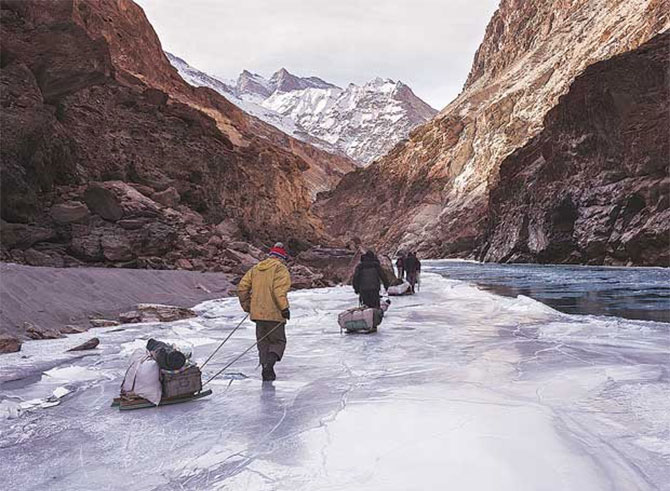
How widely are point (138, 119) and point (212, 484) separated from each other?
27848mm

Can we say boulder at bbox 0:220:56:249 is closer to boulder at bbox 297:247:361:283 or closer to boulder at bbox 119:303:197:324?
boulder at bbox 119:303:197:324

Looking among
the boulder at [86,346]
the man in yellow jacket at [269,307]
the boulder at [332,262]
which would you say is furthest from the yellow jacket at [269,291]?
the boulder at [332,262]

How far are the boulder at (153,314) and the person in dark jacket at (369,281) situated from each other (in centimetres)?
391

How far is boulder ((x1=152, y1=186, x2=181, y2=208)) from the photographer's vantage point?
22.7 meters

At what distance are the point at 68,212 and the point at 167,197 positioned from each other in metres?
6.88

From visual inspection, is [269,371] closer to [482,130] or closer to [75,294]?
[75,294]

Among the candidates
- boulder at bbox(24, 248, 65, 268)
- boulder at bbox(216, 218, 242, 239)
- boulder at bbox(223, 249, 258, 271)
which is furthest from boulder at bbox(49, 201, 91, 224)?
boulder at bbox(216, 218, 242, 239)

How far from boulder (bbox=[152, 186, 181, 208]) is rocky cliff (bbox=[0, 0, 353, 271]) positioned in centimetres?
5

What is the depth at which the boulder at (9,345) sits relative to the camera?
6.70 metres

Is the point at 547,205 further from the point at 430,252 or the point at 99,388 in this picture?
the point at 99,388

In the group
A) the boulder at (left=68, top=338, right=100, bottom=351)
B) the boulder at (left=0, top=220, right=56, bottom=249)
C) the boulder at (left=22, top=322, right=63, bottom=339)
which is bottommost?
the boulder at (left=68, top=338, right=100, bottom=351)

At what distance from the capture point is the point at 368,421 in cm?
390

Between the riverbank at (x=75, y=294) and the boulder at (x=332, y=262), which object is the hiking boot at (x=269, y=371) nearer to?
the riverbank at (x=75, y=294)

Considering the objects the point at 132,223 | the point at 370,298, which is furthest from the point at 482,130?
the point at 370,298
